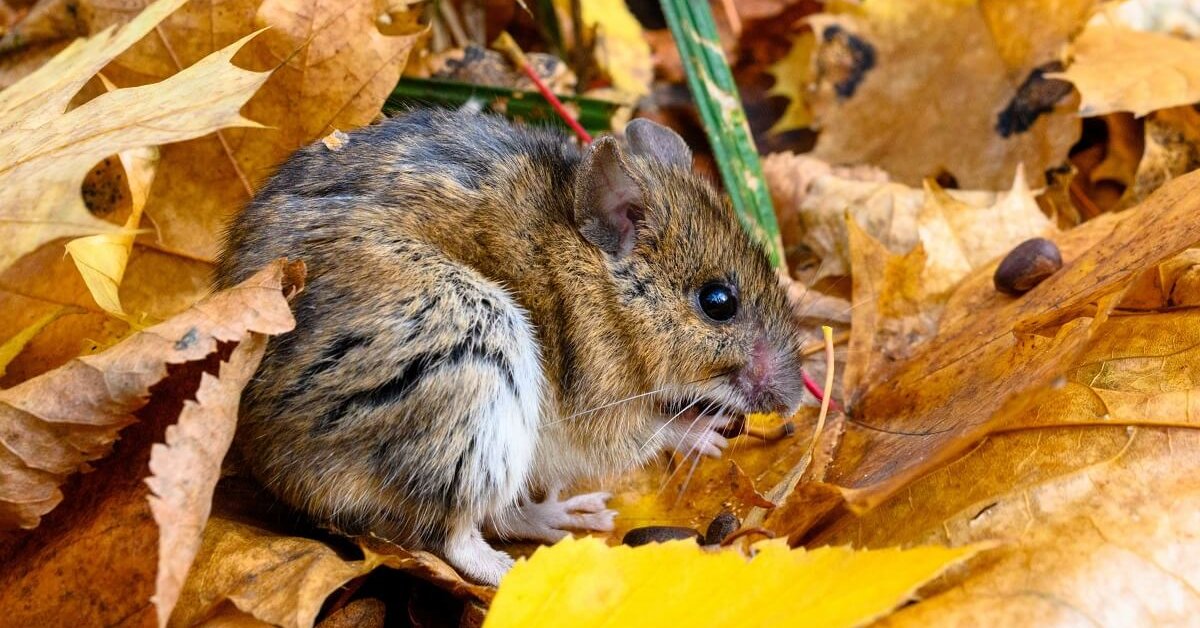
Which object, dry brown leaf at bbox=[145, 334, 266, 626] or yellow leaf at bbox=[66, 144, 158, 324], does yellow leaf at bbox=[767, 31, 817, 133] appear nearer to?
yellow leaf at bbox=[66, 144, 158, 324]

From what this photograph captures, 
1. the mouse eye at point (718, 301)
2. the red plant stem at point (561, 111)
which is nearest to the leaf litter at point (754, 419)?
the mouse eye at point (718, 301)

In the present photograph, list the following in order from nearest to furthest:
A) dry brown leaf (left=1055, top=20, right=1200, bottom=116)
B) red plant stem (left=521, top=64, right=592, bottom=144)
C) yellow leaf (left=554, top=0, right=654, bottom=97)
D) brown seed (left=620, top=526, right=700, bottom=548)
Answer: brown seed (left=620, top=526, right=700, bottom=548) → dry brown leaf (left=1055, top=20, right=1200, bottom=116) → red plant stem (left=521, top=64, right=592, bottom=144) → yellow leaf (left=554, top=0, right=654, bottom=97)

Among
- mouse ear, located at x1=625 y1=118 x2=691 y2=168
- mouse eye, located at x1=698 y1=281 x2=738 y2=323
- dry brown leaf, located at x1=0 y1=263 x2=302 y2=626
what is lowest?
mouse eye, located at x1=698 y1=281 x2=738 y2=323

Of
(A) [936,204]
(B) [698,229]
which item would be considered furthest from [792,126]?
(B) [698,229]

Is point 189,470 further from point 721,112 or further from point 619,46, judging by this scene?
point 619,46

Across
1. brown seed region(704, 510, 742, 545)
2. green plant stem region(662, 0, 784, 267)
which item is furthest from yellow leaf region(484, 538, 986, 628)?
green plant stem region(662, 0, 784, 267)

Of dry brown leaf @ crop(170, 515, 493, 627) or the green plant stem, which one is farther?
the green plant stem

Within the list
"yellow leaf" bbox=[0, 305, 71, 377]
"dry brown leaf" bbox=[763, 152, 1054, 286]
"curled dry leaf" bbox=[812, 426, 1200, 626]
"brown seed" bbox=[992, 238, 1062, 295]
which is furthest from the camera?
"dry brown leaf" bbox=[763, 152, 1054, 286]

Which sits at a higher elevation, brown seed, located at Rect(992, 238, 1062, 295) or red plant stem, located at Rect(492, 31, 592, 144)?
red plant stem, located at Rect(492, 31, 592, 144)
